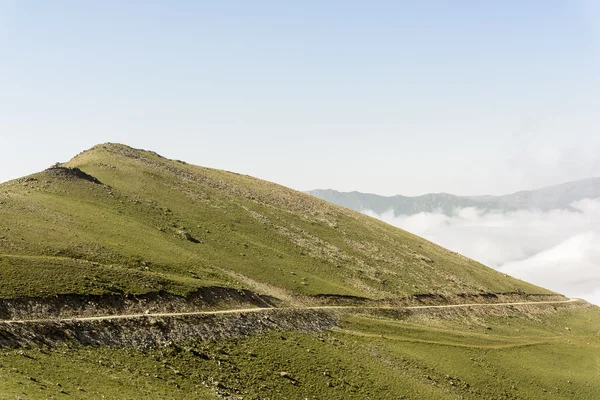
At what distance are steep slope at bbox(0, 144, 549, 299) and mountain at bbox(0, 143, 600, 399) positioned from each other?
19.9 inches

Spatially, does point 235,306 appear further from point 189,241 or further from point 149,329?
point 189,241

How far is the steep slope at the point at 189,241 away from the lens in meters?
69.7

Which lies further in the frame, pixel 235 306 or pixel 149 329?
pixel 235 306

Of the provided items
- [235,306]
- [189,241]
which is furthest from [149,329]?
[189,241]

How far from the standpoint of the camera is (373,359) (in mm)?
72500

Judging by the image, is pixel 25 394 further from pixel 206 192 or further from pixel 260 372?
pixel 206 192

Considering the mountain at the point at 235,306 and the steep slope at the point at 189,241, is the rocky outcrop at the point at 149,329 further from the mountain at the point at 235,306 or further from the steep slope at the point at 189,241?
the steep slope at the point at 189,241

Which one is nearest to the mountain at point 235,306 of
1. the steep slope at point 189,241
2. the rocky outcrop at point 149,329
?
the rocky outcrop at point 149,329

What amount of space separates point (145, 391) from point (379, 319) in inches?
2219

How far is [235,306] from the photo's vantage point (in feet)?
248

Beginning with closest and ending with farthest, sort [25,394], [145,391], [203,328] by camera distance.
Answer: [25,394], [145,391], [203,328]

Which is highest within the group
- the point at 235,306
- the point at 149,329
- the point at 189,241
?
the point at 189,241

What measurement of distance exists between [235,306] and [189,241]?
32308 millimetres

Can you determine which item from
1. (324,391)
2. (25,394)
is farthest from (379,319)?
(25,394)
